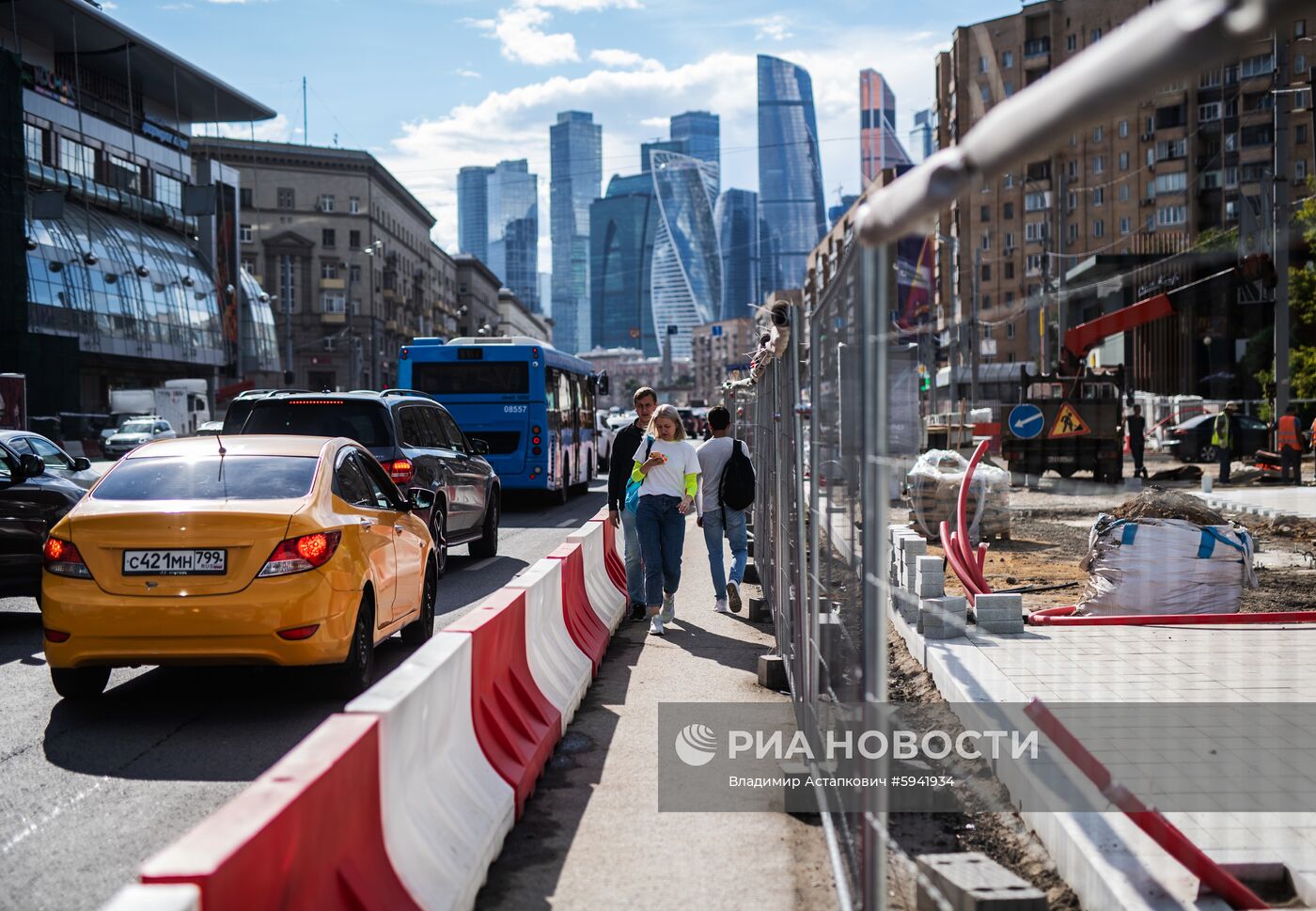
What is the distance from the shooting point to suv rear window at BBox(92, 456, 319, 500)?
768cm

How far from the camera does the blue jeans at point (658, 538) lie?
419 inches

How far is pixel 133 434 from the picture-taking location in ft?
166

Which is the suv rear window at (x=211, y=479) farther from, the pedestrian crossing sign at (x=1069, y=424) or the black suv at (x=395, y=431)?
the pedestrian crossing sign at (x=1069, y=424)

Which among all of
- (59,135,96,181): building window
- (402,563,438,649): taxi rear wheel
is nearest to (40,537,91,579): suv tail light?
(402,563,438,649): taxi rear wheel

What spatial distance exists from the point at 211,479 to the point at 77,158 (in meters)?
61.3

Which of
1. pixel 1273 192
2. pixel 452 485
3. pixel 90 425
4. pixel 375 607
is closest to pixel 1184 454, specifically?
pixel 1273 192

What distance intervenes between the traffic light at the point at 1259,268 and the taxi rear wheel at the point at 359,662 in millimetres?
27621

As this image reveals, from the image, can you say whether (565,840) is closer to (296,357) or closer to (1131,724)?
(1131,724)

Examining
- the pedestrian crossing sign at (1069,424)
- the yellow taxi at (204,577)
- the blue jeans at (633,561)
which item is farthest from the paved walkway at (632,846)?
the pedestrian crossing sign at (1069,424)

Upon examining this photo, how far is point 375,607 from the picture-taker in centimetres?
814

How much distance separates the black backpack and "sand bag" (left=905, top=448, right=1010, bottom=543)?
6.31m

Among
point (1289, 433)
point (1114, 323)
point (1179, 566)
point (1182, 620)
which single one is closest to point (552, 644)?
point (1182, 620)

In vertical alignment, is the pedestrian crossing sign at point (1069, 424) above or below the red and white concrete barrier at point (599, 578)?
above

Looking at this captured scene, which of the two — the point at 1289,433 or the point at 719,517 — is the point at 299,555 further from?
the point at 1289,433
